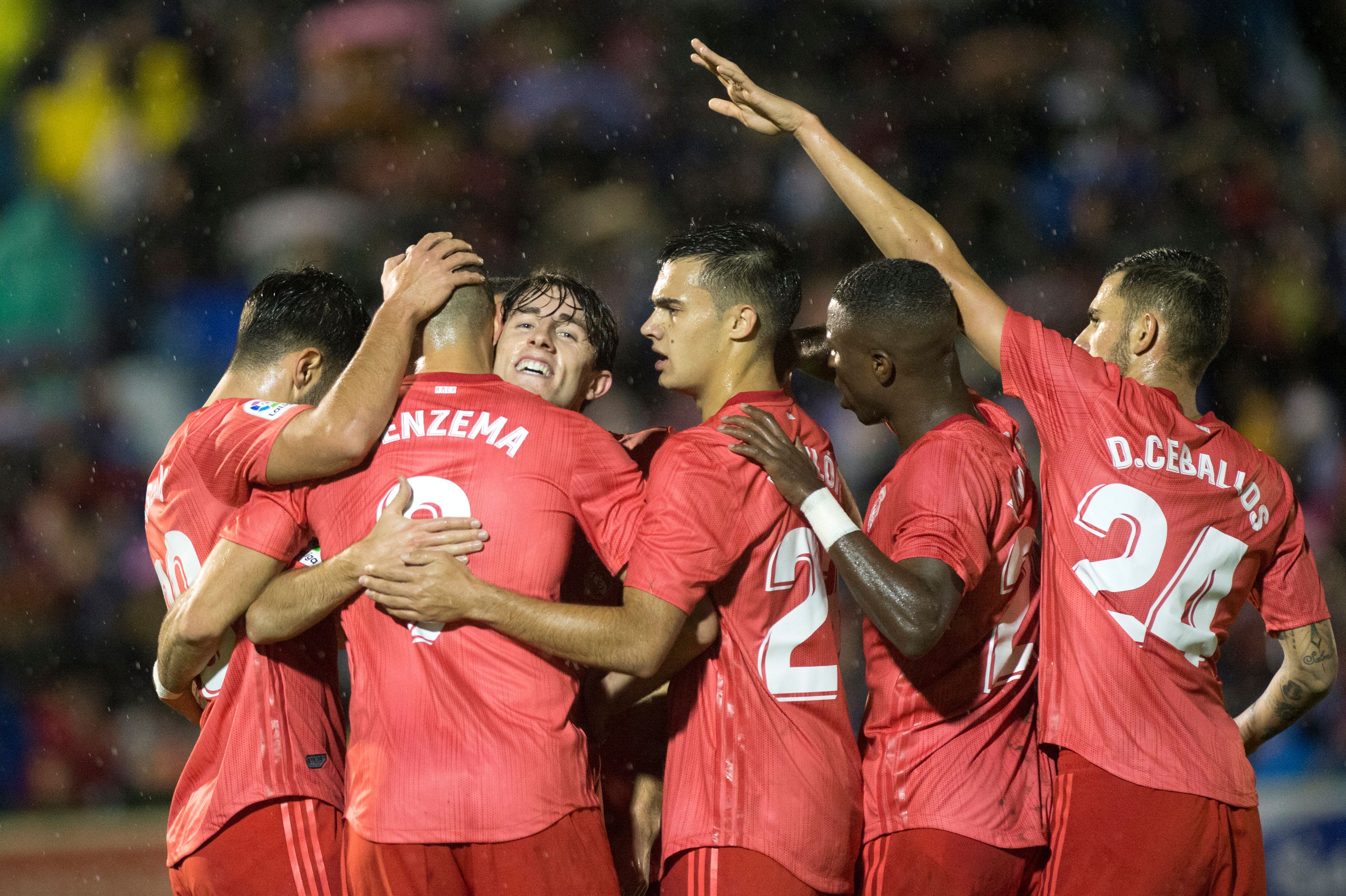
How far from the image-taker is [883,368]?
3133 millimetres

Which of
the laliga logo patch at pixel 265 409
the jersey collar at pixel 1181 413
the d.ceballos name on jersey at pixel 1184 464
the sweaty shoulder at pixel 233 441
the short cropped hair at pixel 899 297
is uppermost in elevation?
the short cropped hair at pixel 899 297

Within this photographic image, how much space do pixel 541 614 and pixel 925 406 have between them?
1146 mm

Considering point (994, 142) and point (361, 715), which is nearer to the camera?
point (361, 715)

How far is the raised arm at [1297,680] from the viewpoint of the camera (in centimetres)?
345

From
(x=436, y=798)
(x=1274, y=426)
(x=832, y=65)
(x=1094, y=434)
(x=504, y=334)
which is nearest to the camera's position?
(x=436, y=798)

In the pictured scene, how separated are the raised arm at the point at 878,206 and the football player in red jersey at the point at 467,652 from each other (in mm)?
1085

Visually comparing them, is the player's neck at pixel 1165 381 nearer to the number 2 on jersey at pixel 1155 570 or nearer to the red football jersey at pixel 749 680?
the number 2 on jersey at pixel 1155 570

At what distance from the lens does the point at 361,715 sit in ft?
9.27

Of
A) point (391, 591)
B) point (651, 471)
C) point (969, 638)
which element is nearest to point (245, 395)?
point (391, 591)

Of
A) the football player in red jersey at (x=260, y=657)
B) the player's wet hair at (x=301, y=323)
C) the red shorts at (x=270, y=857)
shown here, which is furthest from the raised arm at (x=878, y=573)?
the red shorts at (x=270, y=857)

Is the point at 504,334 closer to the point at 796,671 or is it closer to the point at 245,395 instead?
the point at 245,395

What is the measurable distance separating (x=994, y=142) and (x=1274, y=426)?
287 centimetres

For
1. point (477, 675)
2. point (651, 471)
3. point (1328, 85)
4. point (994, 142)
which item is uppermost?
point (1328, 85)

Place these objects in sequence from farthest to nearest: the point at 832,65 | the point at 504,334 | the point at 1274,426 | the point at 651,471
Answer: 1. the point at 832,65
2. the point at 1274,426
3. the point at 504,334
4. the point at 651,471
